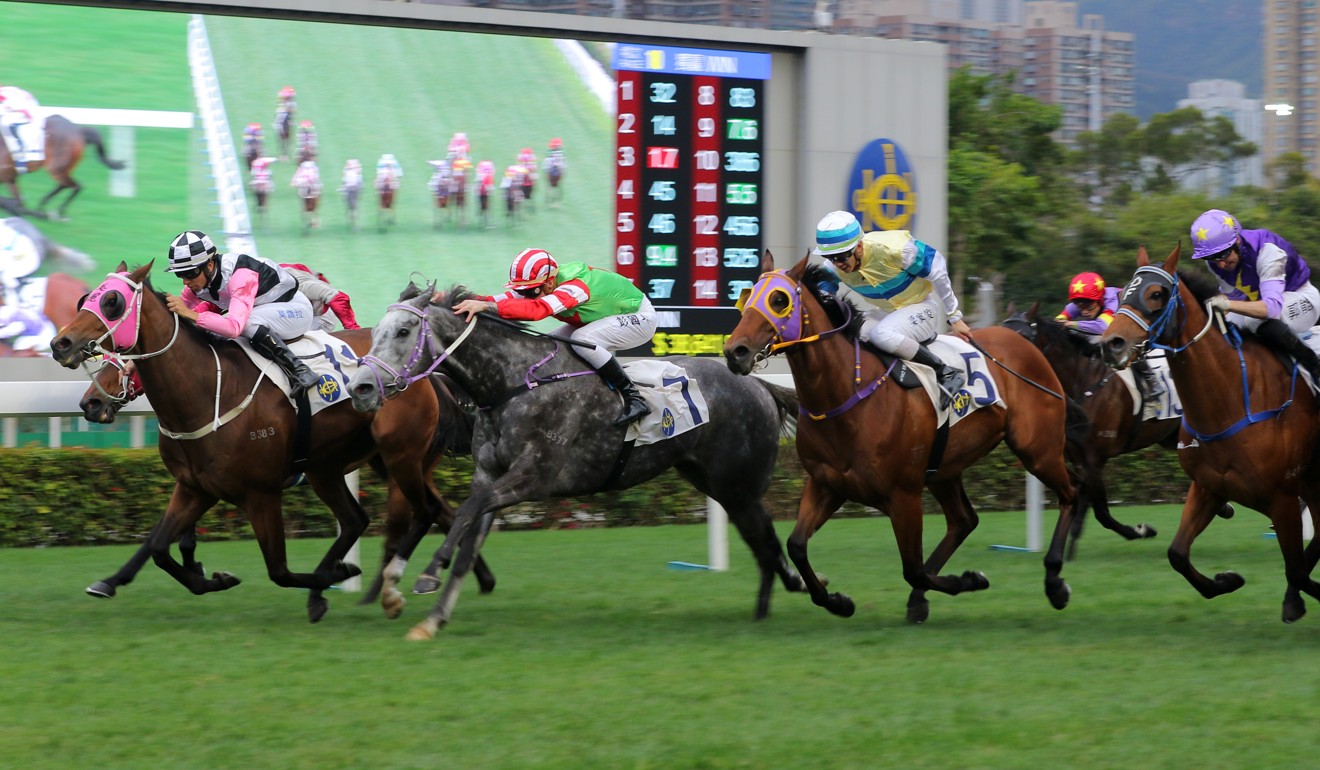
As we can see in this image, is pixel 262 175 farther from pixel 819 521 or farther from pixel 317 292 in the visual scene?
pixel 819 521

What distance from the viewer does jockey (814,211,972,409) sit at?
21.8ft

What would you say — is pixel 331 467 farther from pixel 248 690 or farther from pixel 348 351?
pixel 248 690

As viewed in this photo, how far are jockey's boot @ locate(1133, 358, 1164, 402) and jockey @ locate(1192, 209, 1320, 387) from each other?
290cm

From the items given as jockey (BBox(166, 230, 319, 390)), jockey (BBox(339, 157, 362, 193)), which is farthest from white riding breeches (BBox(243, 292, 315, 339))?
jockey (BBox(339, 157, 362, 193))

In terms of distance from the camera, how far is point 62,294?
37.0 feet

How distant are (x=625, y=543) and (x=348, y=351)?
3.37 meters

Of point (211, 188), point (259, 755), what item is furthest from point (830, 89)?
point (259, 755)

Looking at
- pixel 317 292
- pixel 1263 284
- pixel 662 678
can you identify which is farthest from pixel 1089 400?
pixel 662 678

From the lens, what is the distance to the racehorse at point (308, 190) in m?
12.0

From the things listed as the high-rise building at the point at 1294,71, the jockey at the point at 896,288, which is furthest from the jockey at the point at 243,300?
the high-rise building at the point at 1294,71

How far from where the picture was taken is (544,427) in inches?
260

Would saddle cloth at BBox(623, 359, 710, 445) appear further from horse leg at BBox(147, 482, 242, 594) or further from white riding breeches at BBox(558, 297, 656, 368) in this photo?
horse leg at BBox(147, 482, 242, 594)

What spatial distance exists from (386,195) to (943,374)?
21.7 feet

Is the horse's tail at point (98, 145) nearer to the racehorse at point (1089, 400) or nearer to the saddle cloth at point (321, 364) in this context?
the saddle cloth at point (321, 364)
